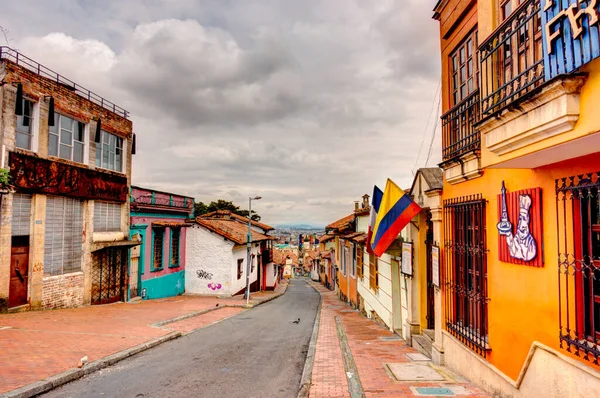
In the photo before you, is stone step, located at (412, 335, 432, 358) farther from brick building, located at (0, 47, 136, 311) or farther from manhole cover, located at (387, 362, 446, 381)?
brick building, located at (0, 47, 136, 311)

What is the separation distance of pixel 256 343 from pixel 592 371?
8415 millimetres

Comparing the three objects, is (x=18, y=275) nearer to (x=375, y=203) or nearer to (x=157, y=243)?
(x=157, y=243)

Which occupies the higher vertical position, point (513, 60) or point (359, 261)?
point (513, 60)

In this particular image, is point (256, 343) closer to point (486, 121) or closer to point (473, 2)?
point (486, 121)

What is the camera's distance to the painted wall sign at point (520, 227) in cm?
468

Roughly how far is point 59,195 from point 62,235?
157 centimetres

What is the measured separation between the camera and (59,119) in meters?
15.0

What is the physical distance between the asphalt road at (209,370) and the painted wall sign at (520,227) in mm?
4142

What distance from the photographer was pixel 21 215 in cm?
1309

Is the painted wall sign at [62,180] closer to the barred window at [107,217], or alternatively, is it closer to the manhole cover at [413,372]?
A: the barred window at [107,217]

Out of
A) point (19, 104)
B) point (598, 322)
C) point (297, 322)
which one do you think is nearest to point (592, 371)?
point (598, 322)

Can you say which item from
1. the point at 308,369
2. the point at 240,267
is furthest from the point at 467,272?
the point at 240,267

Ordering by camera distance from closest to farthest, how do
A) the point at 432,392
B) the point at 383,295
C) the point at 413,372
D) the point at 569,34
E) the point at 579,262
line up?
the point at 569,34
the point at 579,262
the point at 432,392
the point at 413,372
the point at 383,295

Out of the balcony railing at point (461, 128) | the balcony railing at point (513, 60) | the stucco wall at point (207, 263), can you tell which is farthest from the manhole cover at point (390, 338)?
the stucco wall at point (207, 263)
